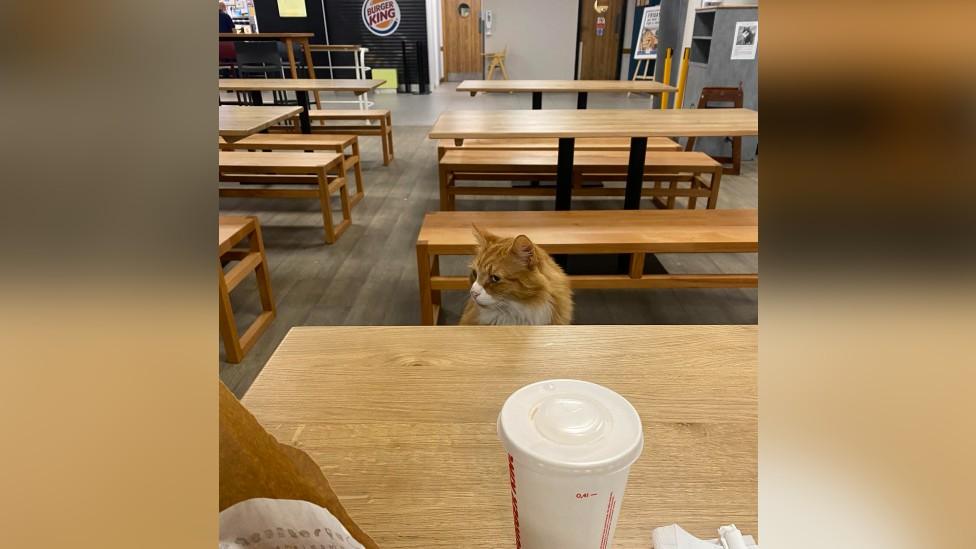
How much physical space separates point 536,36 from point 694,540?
11114mm

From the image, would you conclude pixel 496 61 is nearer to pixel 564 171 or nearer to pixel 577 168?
pixel 577 168

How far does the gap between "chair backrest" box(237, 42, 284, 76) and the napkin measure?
675 cm

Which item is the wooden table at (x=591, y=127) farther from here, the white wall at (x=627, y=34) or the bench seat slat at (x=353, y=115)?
the white wall at (x=627, y=34)

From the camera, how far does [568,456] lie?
1.08ft

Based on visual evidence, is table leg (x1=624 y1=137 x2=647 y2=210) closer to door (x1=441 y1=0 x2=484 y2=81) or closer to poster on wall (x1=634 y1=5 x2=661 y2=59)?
poster on wall (x1=634 y1=5 x2=661 y2=59)

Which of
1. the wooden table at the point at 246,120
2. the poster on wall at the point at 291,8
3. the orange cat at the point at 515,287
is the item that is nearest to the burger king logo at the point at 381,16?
the poster on wall at the point at 291,8

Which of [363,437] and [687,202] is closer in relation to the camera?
[363,437]

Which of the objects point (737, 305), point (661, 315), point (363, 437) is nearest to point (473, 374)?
point (363, 437)

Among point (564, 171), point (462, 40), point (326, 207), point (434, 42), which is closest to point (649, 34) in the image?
point (434, 42)

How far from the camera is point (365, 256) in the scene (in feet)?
9.83

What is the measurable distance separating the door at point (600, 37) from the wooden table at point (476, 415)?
1102 centimetres
